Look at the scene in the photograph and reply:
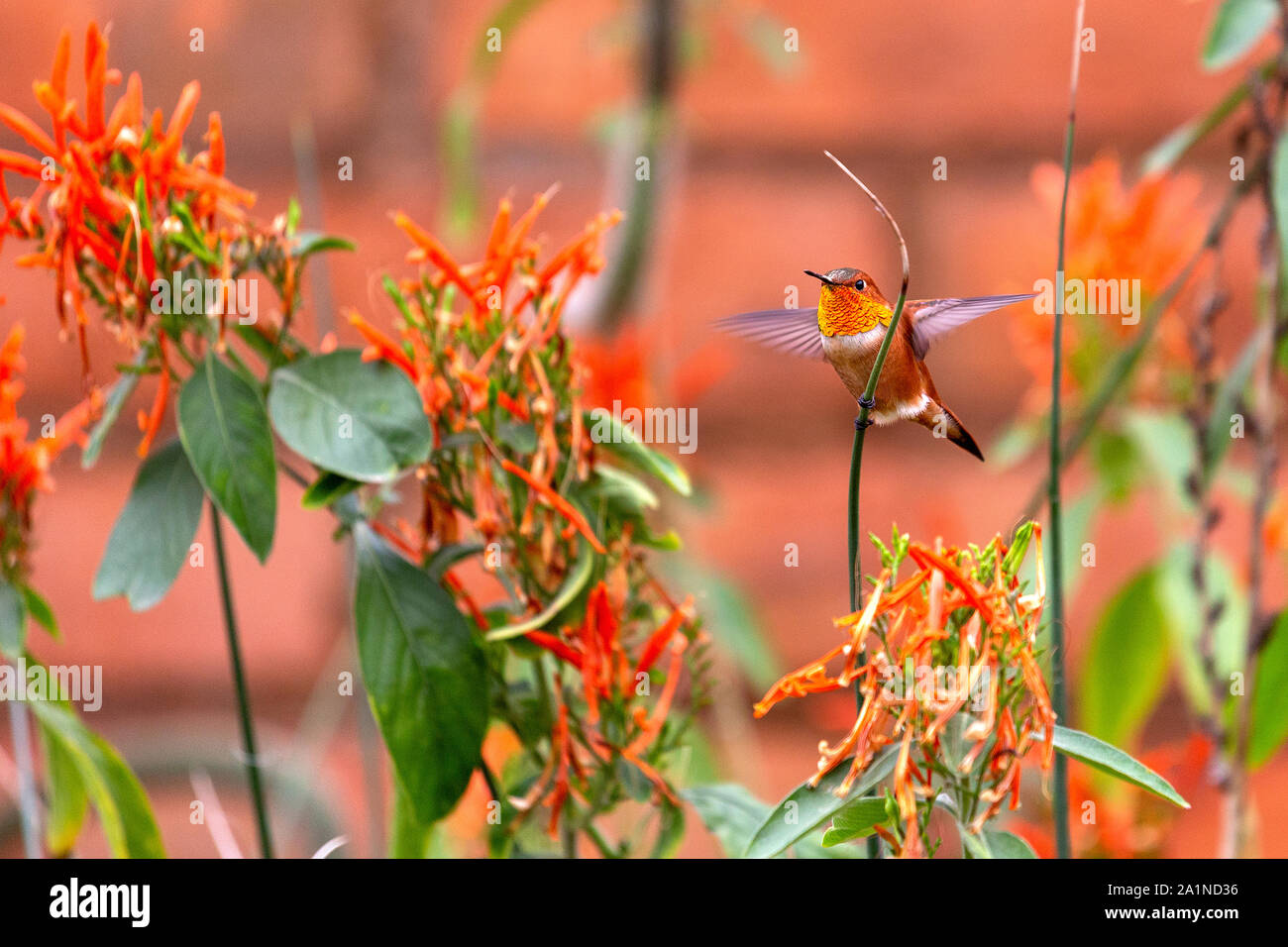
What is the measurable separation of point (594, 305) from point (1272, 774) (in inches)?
24.2

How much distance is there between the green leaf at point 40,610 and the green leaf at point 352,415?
3.1 inches

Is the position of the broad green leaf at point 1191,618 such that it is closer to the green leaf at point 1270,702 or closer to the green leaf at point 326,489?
the green leaf at point 1270,702

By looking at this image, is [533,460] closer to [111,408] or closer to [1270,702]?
[111,408]

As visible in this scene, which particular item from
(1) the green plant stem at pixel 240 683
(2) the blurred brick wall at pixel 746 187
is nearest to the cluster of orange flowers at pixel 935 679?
(1) the green plant stem at pixel 240 683

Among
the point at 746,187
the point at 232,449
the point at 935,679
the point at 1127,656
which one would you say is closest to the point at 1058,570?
the point at 935,679

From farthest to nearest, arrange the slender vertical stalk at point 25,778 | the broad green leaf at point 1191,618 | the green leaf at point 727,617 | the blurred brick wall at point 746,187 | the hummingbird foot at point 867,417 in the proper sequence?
the blurred brick wall at point 746,187
the green leaf at point 727,617
the broad green leaf at point 1191,618
the slender vertical stalk at point 25,778
the hummingbird foot at point 867,417

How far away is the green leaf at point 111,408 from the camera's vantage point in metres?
0.23

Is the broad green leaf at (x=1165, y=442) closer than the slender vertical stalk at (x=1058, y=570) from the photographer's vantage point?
No

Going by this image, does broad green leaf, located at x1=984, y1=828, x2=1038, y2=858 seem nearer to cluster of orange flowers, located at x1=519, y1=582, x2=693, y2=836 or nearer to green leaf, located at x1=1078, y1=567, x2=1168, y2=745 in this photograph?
cluster of orange flowers, located at x1=519, y1=582, x2=693, y2=836

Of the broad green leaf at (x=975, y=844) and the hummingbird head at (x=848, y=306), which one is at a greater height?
the hummingbird head at (x=848, y=306)

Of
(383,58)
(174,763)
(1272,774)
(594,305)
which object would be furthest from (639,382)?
(1272,774)

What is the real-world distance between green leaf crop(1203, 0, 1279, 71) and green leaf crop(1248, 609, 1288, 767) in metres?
0.15

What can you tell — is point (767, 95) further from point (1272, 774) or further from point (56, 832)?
point (56, 832)

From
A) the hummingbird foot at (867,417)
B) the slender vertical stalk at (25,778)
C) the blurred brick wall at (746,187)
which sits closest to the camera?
the hummingbird foot at (867,417)
